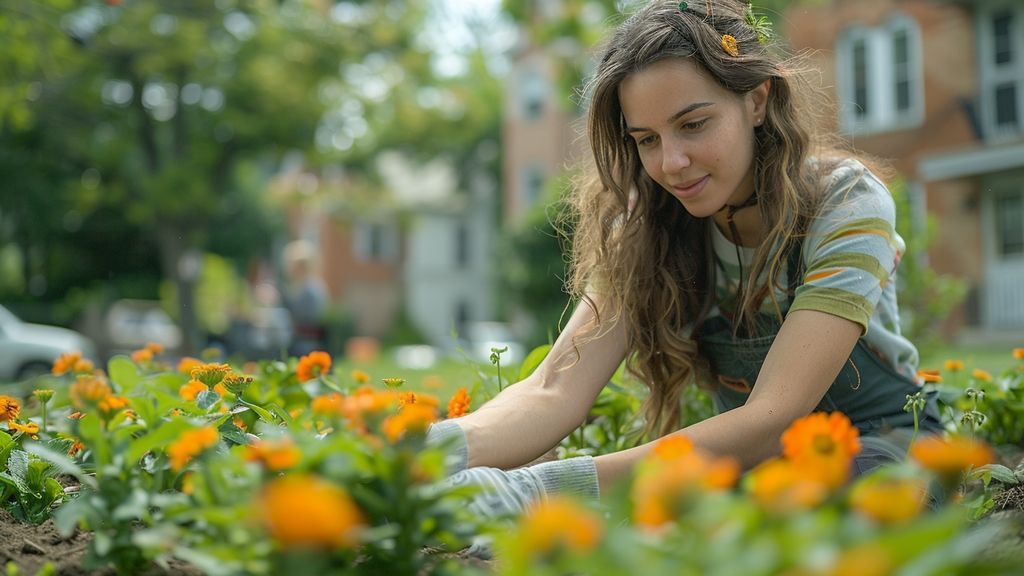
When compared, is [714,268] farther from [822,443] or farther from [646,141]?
[822,443]

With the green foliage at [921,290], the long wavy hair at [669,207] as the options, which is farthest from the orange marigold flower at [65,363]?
the green foliage at [921,290]

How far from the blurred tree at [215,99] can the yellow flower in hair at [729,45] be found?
14557mm

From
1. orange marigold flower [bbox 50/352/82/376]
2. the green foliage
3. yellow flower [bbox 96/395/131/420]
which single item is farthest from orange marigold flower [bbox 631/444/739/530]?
the green foliage

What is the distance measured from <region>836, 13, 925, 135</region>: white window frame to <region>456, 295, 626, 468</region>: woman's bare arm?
15228 mm

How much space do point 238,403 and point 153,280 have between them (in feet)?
93.2

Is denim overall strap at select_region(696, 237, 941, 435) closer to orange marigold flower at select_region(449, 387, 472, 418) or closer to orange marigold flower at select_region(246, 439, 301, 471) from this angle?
orange marigold flower at select_region(449, 387, 472, 418)

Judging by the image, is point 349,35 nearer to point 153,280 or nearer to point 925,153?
point 925,153

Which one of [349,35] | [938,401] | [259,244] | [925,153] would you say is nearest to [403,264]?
[259,244]

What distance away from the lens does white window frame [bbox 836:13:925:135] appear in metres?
16.2

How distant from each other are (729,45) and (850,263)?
494mm

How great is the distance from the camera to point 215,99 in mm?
18266

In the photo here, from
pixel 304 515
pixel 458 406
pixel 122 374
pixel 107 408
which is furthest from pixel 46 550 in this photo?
pixel 122 374

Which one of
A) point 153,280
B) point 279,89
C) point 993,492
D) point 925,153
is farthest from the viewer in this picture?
point 153,280

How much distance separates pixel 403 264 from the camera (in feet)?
112
